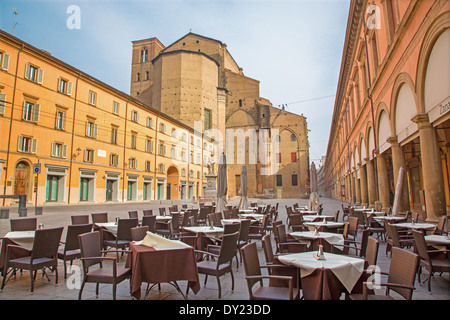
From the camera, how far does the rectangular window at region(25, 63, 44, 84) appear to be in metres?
18.0

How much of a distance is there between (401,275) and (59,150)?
22157 mm

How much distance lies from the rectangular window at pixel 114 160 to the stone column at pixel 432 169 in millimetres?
23310

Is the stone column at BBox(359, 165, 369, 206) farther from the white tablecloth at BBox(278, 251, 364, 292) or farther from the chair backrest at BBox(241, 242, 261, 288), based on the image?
the chair backrest at BBox(241, 242, 261, 288)

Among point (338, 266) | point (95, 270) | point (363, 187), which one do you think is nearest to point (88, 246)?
point (95, 270)

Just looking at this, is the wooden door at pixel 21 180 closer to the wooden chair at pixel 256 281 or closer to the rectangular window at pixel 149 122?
the rectangular window at pixel 149 122

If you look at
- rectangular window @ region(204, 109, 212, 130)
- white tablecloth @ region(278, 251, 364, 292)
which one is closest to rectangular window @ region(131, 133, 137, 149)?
rectangular window @ region(204, 109, 212, 130)

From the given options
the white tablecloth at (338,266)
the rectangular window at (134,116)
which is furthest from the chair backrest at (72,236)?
the rectangular window at (134,116)

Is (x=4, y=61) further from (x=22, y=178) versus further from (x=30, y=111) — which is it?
(x=22, y=178)

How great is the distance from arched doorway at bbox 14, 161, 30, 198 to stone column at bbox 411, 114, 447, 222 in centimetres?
2044

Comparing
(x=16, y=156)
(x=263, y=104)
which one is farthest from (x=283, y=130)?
(x=16, y=156)
